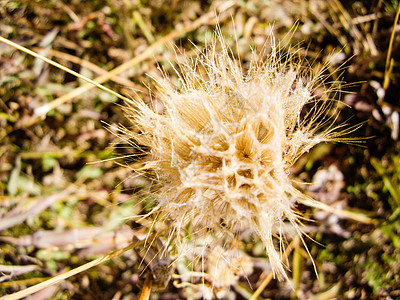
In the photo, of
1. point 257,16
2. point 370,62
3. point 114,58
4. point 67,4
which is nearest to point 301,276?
point 370,62

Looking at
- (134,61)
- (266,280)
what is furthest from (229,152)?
(134,61)

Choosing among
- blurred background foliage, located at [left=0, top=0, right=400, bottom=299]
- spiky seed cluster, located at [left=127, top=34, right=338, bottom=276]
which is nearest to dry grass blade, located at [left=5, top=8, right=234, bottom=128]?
blurred background foliage, located at [left=0, top=0, right=400, bottom=299]

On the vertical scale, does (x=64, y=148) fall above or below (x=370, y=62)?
below

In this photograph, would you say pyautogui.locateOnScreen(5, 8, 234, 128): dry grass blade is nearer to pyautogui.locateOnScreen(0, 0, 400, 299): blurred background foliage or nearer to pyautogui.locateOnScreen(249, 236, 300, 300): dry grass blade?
pyautogui.locateOnScreen(0, 0, 400, 299): blurred background foliage

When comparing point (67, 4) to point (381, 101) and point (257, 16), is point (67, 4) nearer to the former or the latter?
point (257, 16)

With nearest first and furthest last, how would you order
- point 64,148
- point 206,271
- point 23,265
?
point 206,271
point 23,265
point 64,148

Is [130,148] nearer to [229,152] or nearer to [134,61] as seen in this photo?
[134,61]
